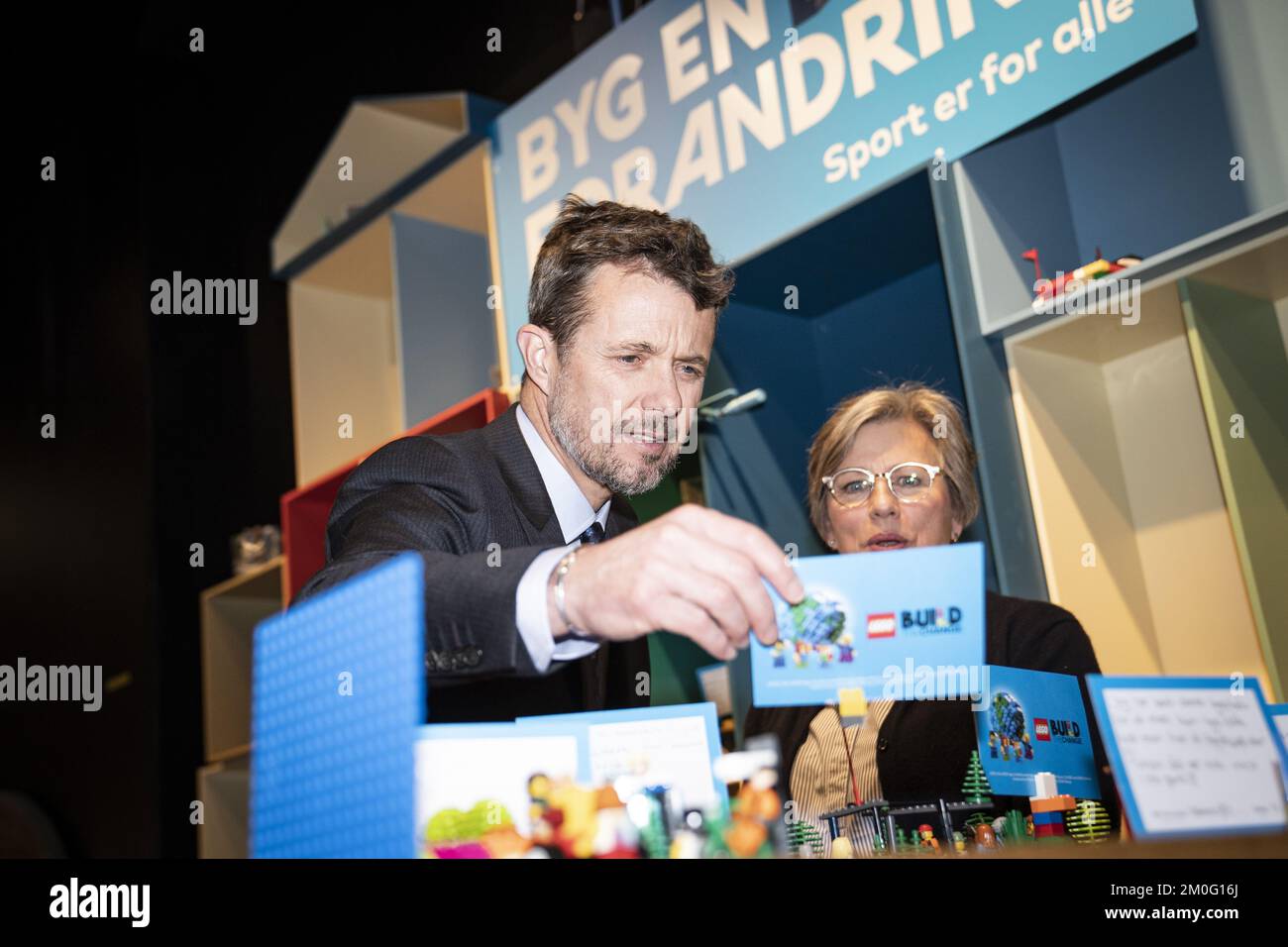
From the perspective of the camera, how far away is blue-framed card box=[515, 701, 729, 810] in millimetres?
885

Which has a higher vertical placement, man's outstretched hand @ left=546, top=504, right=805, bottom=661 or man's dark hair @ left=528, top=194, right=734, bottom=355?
man's dark hair @ left=528, top=194, right=734, bottom=355

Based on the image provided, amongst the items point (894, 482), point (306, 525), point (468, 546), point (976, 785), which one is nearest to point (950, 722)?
point (976, 785)

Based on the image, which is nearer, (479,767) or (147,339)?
(479,767)

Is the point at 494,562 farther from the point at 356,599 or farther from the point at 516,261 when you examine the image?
the point at 516,261

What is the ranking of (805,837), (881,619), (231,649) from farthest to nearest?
(231,649), (805,837), (881,619)

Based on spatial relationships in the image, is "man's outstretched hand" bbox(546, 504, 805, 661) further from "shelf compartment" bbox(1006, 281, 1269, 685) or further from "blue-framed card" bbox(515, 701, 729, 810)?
"shelf compartment" bbox(1006, 281, 1269, 685)

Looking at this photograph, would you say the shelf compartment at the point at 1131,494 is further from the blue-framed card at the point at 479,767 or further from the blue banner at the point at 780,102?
the blue-framed card at the point at 479,767

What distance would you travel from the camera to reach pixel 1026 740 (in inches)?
42.2

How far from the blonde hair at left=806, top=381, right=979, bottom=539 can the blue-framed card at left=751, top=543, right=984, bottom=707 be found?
0.85 meters

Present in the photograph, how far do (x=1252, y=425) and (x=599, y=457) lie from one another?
0.99 meters

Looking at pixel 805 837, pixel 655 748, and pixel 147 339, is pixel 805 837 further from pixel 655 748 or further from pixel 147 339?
pixel 147 339

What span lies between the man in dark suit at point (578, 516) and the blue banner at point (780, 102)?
24.6 inches

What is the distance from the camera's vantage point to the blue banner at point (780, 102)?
1.79m

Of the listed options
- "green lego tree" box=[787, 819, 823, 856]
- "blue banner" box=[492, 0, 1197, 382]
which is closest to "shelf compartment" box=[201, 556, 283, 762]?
"blue banner" box=[492, 0, 1197, 382]
